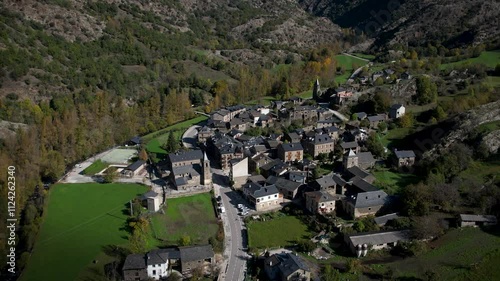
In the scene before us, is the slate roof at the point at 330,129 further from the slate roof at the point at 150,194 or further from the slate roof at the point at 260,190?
the slate roof at the point at 150,194

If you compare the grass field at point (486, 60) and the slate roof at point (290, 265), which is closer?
the slate roof at point (290, 265)

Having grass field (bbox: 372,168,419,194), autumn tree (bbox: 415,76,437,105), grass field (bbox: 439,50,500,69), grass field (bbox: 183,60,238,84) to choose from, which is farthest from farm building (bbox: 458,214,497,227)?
grass field (bbox: 183,60,238,84)

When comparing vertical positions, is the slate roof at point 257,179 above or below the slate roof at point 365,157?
below

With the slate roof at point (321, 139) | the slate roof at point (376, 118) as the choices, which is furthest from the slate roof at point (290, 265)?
the slate roof at point (376, 118)

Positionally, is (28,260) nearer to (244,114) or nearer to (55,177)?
(55,177)

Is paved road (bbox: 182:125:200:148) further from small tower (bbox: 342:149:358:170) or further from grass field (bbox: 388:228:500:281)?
grass field (bbox: 388:228:500:281)

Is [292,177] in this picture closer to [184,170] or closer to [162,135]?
[184,170]
